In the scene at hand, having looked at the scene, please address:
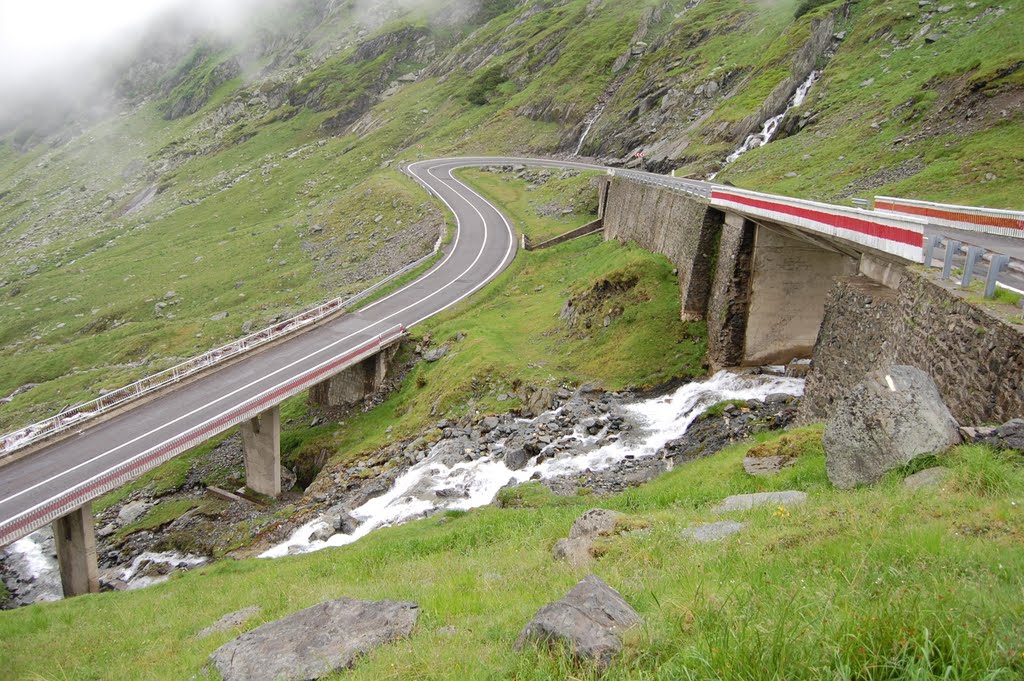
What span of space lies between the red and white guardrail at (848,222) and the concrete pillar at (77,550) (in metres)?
28.0

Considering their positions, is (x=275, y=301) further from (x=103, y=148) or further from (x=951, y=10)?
(x=103, y=148)

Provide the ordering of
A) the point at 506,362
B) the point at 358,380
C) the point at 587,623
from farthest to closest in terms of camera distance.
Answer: the point at 358,380 < the point at 506,362 < the point at 587,623

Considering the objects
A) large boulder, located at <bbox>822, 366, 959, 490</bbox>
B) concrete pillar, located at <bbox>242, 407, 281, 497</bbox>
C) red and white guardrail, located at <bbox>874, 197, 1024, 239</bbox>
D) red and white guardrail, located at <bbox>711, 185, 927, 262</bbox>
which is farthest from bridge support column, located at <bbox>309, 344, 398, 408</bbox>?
large boulder, located at <bbox>822, 366, 959, 490</bbox>

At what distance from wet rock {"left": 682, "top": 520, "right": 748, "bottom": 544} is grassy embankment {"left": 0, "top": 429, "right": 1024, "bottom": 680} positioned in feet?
0.81

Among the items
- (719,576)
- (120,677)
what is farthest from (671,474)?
(120,677)

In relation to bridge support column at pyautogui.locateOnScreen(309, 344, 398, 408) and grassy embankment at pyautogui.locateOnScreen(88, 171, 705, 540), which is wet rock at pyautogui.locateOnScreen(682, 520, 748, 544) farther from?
bridge support column at pyautogui.locateOnScreen(309, 344, 398, 408)

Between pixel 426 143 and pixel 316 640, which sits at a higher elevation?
pixel 426 143

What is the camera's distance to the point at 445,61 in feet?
415

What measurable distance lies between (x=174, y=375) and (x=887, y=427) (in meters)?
32.3

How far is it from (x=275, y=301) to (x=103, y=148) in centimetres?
14771

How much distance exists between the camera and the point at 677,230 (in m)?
31.1

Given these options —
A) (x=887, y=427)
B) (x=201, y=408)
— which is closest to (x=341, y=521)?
(x=201, y=408)

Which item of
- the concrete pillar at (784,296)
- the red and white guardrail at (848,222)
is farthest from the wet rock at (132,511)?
the red and white guardrail at (848,222)

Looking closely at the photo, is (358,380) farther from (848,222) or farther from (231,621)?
(848,222)
